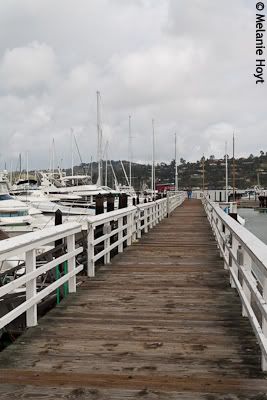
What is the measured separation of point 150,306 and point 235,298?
1345mm

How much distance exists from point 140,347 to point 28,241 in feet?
5.51

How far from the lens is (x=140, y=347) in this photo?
475 cm

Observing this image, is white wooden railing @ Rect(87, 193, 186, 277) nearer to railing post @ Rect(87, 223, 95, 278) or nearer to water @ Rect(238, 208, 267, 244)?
railing post @ Rect(87, 223, 95, 278)

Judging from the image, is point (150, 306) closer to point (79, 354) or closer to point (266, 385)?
point (79, 354)

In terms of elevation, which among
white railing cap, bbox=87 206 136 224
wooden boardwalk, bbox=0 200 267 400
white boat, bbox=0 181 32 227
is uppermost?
white railing cap, bbox=87 206 136 224

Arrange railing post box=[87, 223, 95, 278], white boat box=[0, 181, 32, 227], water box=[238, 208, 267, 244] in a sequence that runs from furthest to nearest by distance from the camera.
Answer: water box=[238, 208, 267, 244] → white boat box=[0, 181, 32, 227] → railing post box=[87, 223, 95, 278]

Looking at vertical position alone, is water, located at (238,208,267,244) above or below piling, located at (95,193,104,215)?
below

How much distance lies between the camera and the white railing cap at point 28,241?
15.5ft

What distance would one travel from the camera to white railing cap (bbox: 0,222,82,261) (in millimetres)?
4714

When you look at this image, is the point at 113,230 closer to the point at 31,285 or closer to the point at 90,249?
the point at 90,249

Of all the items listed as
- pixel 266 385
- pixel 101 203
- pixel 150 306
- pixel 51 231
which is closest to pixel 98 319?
pixel 150 306

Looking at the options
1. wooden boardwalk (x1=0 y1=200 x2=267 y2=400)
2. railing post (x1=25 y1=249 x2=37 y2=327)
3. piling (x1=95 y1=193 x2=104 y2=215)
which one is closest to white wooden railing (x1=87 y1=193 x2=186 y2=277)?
piling (x1=95 y1=193 x2=104 y2=215)

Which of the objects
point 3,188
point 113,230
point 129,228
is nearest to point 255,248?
point 113,230

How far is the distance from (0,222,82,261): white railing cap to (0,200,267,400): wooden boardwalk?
0.98 m
